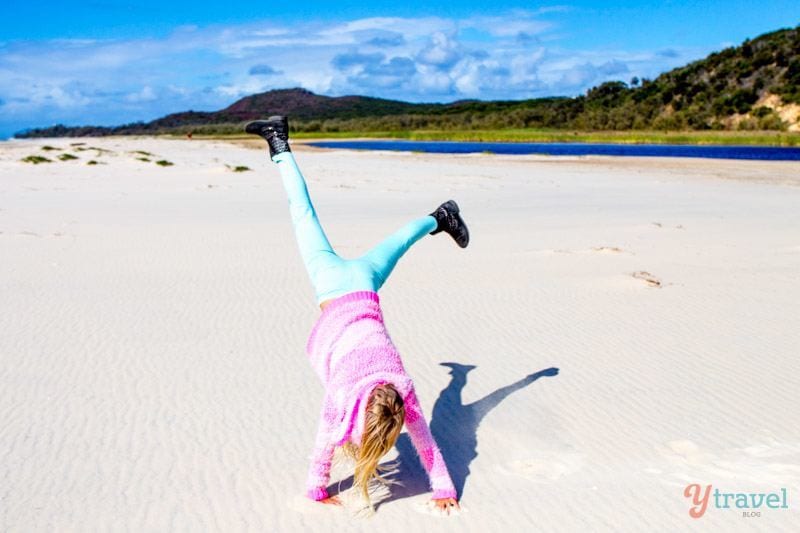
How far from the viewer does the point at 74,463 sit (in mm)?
4000

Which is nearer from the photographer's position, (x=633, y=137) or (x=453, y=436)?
(x=453, y=436)

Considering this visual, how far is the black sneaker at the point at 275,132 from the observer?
5703 millimetres

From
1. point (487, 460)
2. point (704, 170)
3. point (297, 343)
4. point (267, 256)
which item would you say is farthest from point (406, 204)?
point (704, 170)

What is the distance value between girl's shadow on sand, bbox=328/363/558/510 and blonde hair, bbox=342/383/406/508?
401 mm

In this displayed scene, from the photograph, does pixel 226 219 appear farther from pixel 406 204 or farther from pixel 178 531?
pixel 178 531

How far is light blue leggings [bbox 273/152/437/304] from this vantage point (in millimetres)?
4039

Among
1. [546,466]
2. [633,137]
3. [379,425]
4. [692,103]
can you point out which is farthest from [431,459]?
[692,103]

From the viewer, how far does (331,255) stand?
4.38m

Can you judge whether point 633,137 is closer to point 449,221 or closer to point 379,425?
point 449,221

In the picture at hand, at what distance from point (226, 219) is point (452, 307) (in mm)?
6923

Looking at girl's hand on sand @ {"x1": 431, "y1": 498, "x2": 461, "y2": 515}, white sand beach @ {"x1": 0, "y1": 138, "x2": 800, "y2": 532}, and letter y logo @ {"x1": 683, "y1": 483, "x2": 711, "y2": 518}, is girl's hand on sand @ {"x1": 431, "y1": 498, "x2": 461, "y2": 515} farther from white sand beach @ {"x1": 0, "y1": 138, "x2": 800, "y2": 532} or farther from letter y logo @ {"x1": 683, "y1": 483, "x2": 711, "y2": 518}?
letter y logo @ {"x1": 683, "y1": 483, "x2": 711, "y2": 518}

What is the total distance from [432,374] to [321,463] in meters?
2.09

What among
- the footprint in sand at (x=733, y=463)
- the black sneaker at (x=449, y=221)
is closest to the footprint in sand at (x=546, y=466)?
the footprint in sand at (x=733, y=463)

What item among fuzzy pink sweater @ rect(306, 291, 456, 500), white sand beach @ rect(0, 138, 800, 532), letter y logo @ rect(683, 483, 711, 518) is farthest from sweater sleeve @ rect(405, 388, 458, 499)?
letter y logo @ rect(683, 483, 711, 518)
